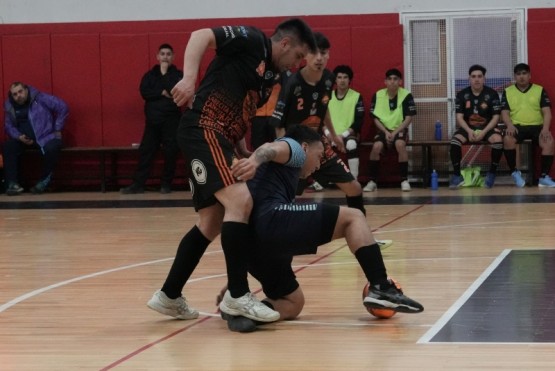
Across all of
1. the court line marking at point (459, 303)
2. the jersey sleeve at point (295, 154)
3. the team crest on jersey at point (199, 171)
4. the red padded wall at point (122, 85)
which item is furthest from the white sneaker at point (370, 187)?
the team crest on jersey at point (199, 171)

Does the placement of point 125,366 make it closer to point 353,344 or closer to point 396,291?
point 353,344

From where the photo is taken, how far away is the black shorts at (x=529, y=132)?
615 inches

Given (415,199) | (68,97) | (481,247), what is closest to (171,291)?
(481,247)

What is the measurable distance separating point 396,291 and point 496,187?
10.5m

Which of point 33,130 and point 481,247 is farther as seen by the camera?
point 33,130

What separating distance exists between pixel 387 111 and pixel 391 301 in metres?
10.7

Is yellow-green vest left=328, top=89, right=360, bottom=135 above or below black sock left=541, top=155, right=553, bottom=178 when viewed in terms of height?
above

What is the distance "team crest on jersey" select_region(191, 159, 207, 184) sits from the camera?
544cm

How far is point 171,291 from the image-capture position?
5.65 m

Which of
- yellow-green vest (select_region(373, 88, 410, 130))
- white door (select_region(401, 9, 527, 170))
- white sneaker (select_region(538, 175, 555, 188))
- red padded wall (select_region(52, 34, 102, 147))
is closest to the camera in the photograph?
white sneaker (select_region(538, 175, 555, 188))

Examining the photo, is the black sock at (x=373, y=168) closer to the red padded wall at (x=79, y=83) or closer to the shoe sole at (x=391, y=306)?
the red padded wall at (x=79, y=83)

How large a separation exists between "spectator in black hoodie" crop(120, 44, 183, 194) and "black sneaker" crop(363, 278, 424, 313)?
10892 millimetres

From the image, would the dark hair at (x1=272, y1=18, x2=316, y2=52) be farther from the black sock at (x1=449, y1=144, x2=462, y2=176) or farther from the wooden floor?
the black sock at (x1=449, y1=144, x2=462, y2=176)

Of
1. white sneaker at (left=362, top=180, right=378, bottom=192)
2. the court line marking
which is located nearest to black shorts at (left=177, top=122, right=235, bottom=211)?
the court line marking
